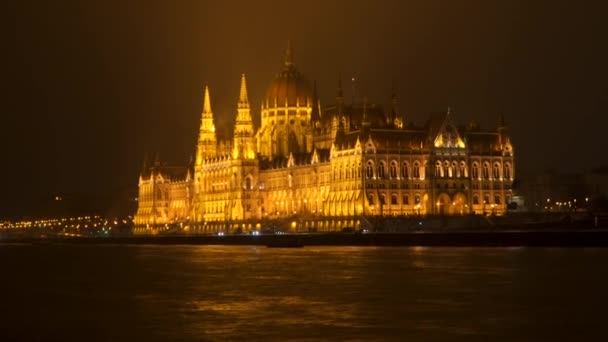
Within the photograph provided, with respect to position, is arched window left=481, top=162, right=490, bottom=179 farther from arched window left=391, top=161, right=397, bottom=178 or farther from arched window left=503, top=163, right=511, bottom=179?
arched window left=391, top=161, right=397, bottom=178

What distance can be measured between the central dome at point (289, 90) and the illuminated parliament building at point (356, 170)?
36 cm

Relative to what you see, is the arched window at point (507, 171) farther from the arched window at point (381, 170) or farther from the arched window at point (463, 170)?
the arched window at point (381, 170)

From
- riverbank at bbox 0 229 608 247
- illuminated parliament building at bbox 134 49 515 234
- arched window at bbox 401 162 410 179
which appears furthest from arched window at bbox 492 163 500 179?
riverbank at bbox 0 229 608 247

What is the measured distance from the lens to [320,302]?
164ft

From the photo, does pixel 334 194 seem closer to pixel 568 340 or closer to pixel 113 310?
pixel 113 310

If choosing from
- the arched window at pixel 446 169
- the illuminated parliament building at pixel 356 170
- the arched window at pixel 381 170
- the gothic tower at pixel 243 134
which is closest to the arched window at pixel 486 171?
the illuminated parliament building at pixel 356 170

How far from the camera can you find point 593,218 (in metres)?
137

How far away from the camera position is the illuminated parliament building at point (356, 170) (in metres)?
157

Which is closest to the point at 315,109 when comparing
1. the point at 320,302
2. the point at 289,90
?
the point at 289,90

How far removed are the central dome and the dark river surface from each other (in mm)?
115646

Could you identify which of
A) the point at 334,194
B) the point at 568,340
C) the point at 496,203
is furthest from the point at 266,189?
the point at 568,340

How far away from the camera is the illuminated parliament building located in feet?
516

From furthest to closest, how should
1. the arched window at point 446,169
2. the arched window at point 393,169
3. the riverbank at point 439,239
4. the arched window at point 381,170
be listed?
the arched window at point 446,169
the arched window at point 393,169
the arched window at point 381,170
the riverbank at point 439,239

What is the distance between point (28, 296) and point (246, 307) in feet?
46.5
